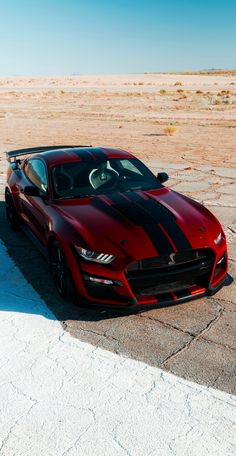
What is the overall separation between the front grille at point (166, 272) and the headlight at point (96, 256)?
207mm

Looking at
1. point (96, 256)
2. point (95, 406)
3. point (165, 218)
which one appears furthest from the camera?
point (165, 218)

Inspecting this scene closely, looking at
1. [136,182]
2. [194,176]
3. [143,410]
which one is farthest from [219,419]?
[194,176]

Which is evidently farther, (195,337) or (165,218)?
(165,218)

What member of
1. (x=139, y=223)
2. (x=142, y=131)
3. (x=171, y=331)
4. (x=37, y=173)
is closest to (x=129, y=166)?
(x=37, y=173)

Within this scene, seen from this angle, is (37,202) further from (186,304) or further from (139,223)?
(186,304)

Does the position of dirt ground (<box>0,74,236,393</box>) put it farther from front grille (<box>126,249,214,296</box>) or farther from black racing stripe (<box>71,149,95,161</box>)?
black racing stripe (<box>71,149,95,161</box>)

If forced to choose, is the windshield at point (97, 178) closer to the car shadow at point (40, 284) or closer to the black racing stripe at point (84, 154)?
the black racing stripe at point (84, 154)

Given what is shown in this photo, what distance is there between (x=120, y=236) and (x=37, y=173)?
89.6 inches

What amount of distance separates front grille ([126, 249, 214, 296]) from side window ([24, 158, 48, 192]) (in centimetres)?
201

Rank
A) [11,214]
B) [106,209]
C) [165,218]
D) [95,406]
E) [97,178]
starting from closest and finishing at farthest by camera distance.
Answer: [95,406] → [165,218] → [106,209] → [97,178] → [11,214]

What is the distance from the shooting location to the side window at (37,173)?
5.92 meters

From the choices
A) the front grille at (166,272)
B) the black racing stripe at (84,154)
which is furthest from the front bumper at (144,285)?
the black racing stripe at (84,154)

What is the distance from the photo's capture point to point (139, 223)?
15.3 ft

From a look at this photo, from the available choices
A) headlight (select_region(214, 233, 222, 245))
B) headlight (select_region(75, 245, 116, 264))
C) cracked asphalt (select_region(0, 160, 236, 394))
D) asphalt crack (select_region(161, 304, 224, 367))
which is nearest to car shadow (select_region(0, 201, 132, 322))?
cracked asphalt (select_region(0, 160, 236, 394))
